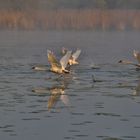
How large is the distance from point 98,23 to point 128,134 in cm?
3116

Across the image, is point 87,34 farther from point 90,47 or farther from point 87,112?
point 87,112

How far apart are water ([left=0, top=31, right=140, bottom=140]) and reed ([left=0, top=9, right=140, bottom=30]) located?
54.5 ft

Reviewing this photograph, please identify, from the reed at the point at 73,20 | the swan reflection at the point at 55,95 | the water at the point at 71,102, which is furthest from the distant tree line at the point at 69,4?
the swan reflection at the point at 55,95

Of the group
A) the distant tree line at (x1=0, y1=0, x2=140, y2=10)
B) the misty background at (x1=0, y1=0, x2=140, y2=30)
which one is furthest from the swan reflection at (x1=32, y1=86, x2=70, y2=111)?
the distant tree line at (x1=0, y1=0, x2=140, y2=10)

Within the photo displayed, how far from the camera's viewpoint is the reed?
41031 millimetres

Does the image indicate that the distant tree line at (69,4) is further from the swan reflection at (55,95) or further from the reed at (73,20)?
the swan reflection at (55,95)

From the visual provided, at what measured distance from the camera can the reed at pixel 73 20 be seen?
4103 cm

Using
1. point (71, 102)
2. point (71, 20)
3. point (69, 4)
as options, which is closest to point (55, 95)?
point (71, 102)

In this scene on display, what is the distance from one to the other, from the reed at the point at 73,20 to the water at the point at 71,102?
16.6 meters

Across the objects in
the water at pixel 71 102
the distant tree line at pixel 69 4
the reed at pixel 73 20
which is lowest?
the water at pixel 71 102

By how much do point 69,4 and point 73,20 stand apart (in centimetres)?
2680

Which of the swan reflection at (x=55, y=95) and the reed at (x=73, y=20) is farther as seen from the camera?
the reed at (x=73, y=20)

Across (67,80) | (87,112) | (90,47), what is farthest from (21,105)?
(90,47)

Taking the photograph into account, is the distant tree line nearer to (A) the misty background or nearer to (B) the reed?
(A) the misty background
